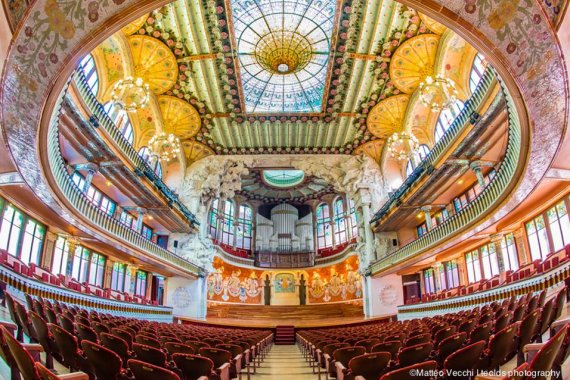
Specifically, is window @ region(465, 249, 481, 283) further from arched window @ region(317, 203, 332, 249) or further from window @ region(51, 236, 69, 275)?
window @ region(51, 236, 69, 275)

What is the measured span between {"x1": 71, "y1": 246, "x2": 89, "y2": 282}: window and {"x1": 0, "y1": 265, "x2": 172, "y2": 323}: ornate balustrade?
3.00m

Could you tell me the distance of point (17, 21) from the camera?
5418 mm

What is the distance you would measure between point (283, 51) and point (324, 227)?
1859 cm

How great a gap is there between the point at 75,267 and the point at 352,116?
15.7 m

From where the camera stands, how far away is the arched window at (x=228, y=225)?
30.9 meters

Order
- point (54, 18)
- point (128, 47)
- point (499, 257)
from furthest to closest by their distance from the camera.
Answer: point (128, 47) → point (499, 257) → point (54, 18)

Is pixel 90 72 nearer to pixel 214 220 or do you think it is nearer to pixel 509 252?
pixel 214 220

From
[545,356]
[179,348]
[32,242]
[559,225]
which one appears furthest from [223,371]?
[559,225]

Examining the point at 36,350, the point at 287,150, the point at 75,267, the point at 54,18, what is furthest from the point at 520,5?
the point at 287,150

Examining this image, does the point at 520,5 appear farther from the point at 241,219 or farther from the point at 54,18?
the point at 241,219

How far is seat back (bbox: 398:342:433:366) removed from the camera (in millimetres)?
3508

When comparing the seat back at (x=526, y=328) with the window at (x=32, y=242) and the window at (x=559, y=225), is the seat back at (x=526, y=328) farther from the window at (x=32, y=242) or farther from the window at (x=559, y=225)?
the window at (x=32, y=242)

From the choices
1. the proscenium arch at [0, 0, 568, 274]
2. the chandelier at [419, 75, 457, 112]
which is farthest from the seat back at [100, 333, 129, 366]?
the chandelier at [419, 75, 457, 112]

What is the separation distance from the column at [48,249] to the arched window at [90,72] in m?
5.89
